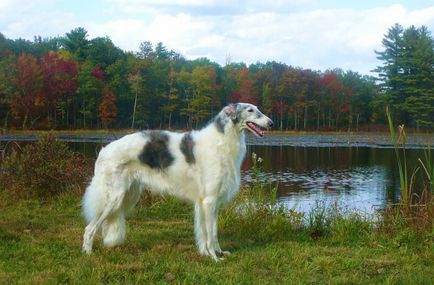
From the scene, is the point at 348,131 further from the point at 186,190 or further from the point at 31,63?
the point at 186,190

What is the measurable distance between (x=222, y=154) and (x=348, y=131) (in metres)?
79.1

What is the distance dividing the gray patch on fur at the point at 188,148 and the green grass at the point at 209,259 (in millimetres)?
1346

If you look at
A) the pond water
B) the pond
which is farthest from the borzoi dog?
the pond water

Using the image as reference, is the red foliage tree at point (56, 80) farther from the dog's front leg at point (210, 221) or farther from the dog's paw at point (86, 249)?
the dog's front leg at point (210, 221)

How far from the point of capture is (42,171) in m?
11.9

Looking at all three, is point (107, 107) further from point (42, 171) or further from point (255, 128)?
point (255, 128)

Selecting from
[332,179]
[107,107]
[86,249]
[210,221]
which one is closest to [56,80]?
[107,107]

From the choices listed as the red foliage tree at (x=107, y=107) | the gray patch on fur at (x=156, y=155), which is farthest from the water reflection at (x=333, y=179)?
the red foliage tree at (x=107, y=107)

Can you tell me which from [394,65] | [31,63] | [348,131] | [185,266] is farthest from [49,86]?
[185,266]

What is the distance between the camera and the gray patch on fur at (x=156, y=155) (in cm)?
776

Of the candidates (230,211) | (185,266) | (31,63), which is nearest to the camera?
(185,266)

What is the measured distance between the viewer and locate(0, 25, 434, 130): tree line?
2749 inches

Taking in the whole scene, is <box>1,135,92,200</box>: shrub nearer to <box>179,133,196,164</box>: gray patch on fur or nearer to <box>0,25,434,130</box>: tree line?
<box>179,133,196,164</box>: gray patch on fur

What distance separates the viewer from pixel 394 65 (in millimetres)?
81312
